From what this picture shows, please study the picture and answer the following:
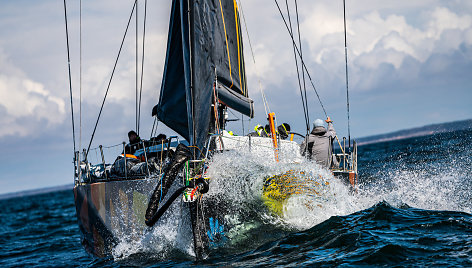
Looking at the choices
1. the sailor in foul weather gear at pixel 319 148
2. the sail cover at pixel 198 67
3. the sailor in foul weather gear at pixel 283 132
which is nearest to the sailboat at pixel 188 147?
the sail cover at pixel 198 67

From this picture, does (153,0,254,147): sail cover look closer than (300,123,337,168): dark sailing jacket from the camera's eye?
Yes

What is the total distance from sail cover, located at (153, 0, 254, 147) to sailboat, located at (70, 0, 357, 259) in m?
0.01

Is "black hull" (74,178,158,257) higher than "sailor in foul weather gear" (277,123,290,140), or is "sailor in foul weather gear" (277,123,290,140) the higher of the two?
"sailor in foul weather gear" (277,123,290,140)

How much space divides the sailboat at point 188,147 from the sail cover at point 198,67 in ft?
0.04

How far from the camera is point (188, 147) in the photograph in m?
6.35

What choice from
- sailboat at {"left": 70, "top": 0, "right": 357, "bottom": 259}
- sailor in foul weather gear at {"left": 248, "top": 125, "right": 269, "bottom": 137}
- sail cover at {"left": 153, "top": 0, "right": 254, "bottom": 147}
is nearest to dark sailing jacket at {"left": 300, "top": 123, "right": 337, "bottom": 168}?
sailboat at {"left": 70, "top": 0, "right": 357, "bottom": 259}

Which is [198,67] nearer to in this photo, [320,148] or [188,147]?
[188,147]

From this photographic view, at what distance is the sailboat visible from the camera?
19.6 ft

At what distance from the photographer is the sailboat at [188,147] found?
598 cm

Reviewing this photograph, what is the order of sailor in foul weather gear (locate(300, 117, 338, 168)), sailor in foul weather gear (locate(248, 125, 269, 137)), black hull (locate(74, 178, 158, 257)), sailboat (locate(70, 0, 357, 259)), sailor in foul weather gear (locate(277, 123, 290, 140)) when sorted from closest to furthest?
sailboat (locate(70, 0, 357, 259)) → black hull (locate(74, 178, 158, 257)) → sailor in foul weather gear (locate(300, 117, 338, 168)) → sailor in foul weather gear (locate(248, 125, 269, 137)) → sailor in foul weather gear (locate(277, 123, 290, 140))

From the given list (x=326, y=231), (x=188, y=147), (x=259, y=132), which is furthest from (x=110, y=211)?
(x=326, y=231)

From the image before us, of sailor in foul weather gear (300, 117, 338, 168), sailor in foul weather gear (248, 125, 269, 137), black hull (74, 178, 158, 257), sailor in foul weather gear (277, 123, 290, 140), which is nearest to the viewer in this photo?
black hull (74, 178, 158, 257)

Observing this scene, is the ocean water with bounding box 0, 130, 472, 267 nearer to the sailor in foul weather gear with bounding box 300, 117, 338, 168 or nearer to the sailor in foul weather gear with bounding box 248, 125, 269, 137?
the sailor in foul weather gear with bounding box 300, 117, 338, 168

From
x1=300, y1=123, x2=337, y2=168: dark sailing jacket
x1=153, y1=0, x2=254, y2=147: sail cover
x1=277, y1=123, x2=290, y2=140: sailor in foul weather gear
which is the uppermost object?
x1=153, y1=0, x2=254, y2=147: sail cover
